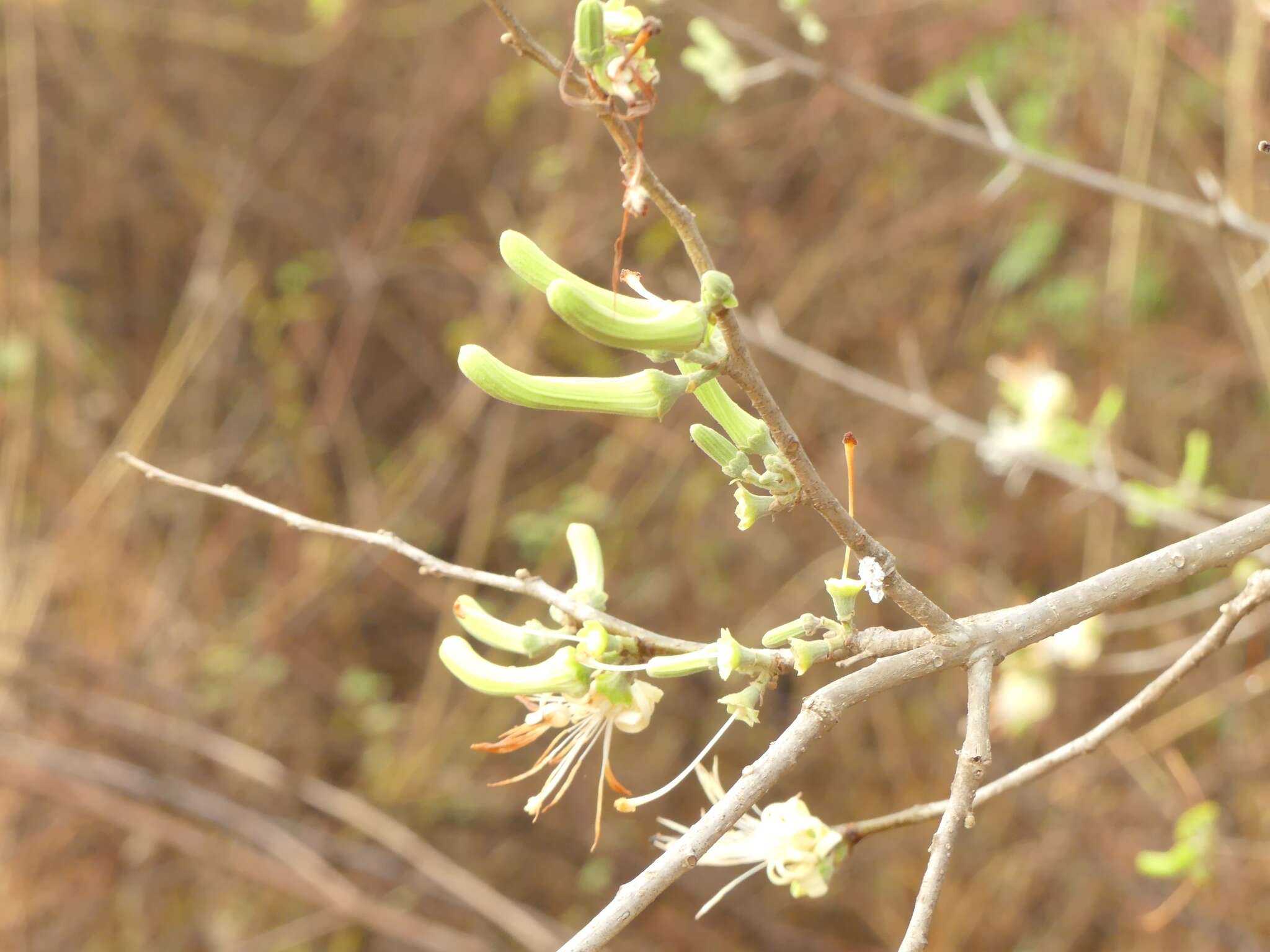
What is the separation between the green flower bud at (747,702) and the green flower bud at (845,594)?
0.30ft

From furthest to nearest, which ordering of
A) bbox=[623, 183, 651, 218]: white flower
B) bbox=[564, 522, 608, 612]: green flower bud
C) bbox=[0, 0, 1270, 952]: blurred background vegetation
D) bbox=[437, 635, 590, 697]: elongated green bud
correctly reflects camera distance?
bbox=[0, 0, 1270, 952]: blurred background vegetation, bbox=[564, 522, 608, 612]: green flower bud, bbox=[437, 635, 590, 697]: elongated green bud, bbox=[623, 183, 651, 218]: white flower

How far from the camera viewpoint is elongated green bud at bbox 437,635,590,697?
93 cm

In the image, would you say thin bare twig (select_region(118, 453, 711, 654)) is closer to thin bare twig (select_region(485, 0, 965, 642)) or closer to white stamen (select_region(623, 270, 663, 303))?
thin bare twig (select_region(485, 0, 965, 642))

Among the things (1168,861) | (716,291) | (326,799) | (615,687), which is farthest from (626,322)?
(326,799)

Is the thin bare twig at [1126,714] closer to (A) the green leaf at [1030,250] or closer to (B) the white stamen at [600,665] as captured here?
(B) the white stamen at [600,665]

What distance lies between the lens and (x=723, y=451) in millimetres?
852

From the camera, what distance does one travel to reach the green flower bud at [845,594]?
0.86 metres

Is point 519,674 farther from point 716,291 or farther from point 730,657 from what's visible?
point 716,291

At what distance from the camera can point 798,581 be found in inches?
150

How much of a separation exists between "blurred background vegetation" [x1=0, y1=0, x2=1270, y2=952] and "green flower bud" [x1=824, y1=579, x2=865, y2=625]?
2.62 m

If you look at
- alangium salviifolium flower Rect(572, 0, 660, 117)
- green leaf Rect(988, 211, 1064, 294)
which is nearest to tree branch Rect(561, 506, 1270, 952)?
alangium salviifolium flower Rect(572, 0, 660, 117)

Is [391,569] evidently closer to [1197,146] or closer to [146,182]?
[146,182]

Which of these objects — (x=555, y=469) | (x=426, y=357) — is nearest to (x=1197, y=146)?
(x=555, y=469)

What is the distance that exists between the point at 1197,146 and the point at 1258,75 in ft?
1.02
